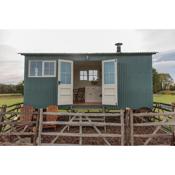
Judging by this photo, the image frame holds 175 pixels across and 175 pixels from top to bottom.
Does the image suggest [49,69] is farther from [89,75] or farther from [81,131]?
[81,131]

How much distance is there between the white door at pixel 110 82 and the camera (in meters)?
10.8

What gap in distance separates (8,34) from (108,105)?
6827 mm

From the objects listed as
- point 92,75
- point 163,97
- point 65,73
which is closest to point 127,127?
point 65,73

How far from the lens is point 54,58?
1138 centimetres

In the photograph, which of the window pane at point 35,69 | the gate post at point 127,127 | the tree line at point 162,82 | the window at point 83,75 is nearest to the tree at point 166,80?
the tree line at point 162,82

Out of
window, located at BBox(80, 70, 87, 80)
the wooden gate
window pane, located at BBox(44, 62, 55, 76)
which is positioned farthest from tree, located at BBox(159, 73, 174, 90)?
window pane, located at BBox(44, 62, 55, 76)

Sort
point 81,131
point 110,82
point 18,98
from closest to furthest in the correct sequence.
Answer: point 81,131 < point 110,82 < point 18,98

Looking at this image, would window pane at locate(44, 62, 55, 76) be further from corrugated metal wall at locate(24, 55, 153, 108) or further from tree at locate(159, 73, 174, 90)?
tree at locate(159, 73, 174, 90)

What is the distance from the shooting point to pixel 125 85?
11383 millimetres

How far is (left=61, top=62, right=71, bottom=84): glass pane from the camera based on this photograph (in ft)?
36.1

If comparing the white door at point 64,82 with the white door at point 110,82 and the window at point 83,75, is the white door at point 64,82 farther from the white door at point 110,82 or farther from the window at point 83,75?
the window at point 83,75

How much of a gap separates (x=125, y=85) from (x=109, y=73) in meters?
0.86
